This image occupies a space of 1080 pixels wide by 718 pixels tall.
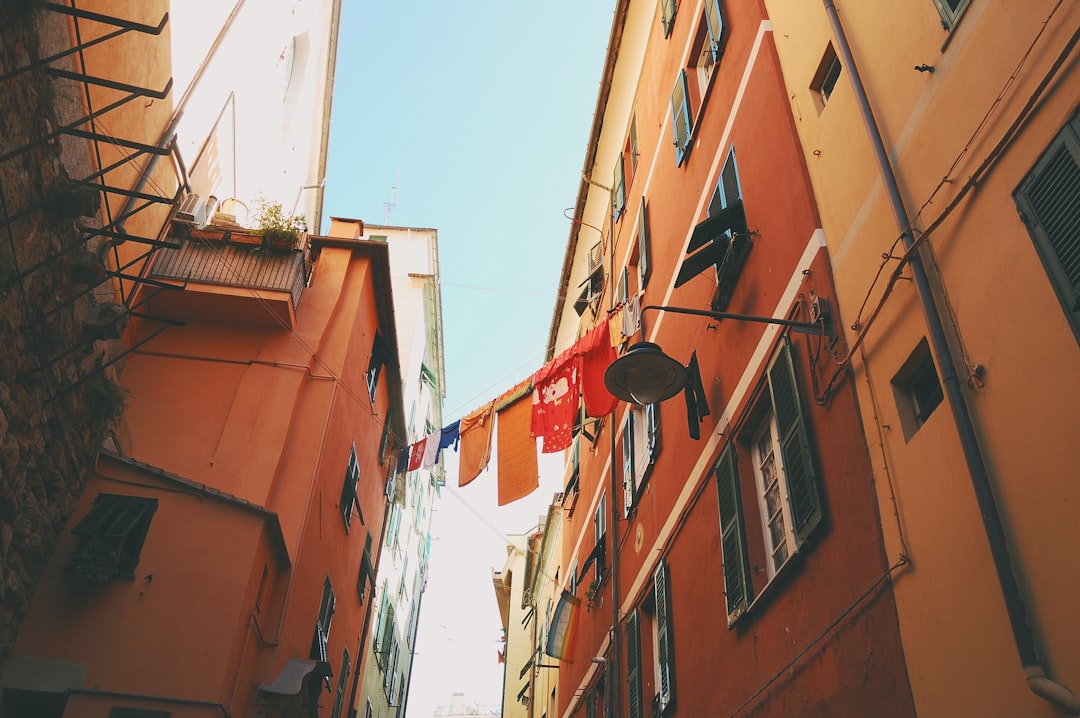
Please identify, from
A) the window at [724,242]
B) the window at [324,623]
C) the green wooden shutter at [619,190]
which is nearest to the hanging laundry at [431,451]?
the window at [324,623]

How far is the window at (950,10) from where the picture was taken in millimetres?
5168

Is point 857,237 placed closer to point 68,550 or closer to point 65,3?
point 65,3

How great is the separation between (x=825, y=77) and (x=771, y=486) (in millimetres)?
3718

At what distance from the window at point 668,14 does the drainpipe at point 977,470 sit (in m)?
8.05

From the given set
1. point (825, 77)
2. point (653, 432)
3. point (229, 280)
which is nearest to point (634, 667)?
point (653, 432)

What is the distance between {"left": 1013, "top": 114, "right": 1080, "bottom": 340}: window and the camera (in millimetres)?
3846

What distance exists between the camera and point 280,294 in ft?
41.7

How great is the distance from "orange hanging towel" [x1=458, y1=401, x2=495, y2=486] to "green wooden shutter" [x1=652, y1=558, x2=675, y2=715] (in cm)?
476

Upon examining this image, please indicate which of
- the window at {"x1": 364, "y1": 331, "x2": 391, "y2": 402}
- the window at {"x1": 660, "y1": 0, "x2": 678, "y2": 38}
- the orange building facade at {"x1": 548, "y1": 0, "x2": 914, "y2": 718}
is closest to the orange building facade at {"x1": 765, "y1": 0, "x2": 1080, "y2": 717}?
the orange building facade at {"x1": 548, "y1": 0, "x2": 914, "y2": 718}

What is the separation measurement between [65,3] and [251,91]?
7486 mm

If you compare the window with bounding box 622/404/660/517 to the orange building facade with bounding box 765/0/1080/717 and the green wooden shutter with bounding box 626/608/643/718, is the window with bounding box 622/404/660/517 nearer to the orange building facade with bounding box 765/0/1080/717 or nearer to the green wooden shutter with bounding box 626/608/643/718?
the green wooden shutter with bounding box 626/608/643/718

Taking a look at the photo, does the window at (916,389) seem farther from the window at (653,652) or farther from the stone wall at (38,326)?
the stone wall at (38,326)

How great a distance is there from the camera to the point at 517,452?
Result: 13.8 m

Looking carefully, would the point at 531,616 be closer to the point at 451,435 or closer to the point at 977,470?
the point at 451,435
